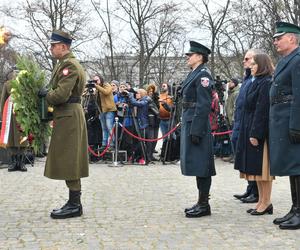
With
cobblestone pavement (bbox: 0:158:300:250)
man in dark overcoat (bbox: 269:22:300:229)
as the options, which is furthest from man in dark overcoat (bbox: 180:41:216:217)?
man in dark overcoat (bbox: 269:22:300:229)

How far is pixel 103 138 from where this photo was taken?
1211cm

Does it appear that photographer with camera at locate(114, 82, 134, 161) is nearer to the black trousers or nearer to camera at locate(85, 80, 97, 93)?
camera at locate(85, 80, 97, 93)

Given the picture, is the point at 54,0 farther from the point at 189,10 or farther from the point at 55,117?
the point at 55,117

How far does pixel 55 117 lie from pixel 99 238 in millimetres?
1662

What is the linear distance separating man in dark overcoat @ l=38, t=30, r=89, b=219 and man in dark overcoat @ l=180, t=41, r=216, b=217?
123 centimetres

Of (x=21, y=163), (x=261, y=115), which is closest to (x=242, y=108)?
(x=261, y=115)

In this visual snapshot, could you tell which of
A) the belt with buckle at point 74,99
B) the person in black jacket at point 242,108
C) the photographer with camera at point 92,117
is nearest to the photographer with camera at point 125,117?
the photographer with camera at point 92,117

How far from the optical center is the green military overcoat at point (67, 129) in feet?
19.7

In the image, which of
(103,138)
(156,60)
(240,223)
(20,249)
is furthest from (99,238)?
(156,60)

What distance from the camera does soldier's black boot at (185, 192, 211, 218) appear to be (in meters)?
6.07

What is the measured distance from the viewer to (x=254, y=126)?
598 cm

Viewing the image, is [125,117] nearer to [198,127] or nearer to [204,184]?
[204,184]

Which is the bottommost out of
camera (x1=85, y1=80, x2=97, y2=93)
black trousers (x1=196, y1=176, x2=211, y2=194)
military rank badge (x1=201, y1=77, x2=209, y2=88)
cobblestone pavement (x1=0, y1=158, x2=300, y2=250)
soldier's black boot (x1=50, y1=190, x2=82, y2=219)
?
cobblestone pavement (x1=0, y1=158, x2=300, y2=250)

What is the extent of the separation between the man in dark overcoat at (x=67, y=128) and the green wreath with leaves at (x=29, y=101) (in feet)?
0.57
